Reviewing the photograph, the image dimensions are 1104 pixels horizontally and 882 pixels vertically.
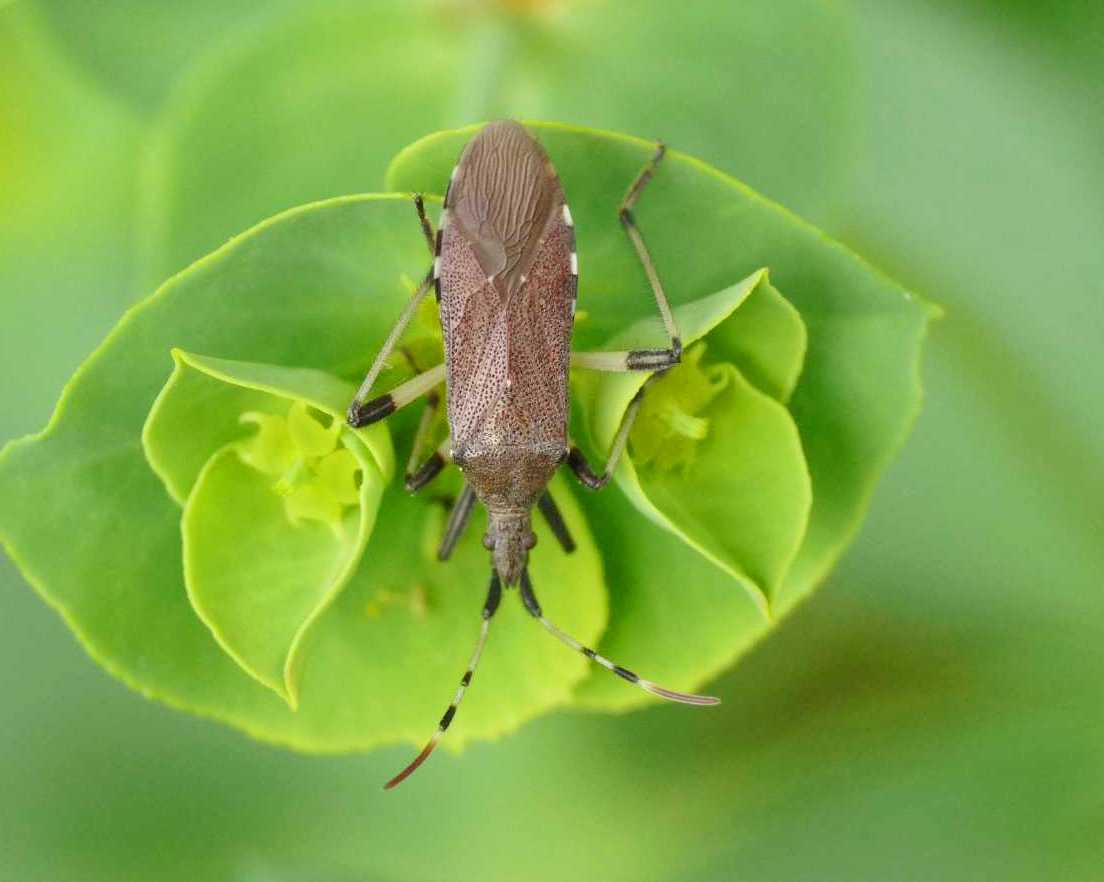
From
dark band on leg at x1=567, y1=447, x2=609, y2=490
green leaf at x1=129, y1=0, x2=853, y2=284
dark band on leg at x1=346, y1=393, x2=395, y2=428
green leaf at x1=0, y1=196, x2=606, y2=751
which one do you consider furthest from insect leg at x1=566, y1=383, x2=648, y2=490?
green leaf at x1=129, y1=0, x2=853, y2=284

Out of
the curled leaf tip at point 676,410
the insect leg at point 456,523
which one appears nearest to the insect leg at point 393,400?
the insect leg at point 456,523

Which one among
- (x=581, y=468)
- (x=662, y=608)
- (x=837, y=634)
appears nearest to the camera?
(x=581, y=468)

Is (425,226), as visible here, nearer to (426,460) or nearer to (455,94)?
(426,460)

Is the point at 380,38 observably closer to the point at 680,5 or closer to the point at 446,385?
the point at 680,5

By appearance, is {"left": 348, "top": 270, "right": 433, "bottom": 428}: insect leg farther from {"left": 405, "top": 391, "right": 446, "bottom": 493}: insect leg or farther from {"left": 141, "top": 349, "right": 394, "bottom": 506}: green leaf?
{"left": 405, "top": 391, "right": 446, "bottom": 493}: insect leg

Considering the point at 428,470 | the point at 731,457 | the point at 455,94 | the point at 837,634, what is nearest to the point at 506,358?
the point at 428,470
